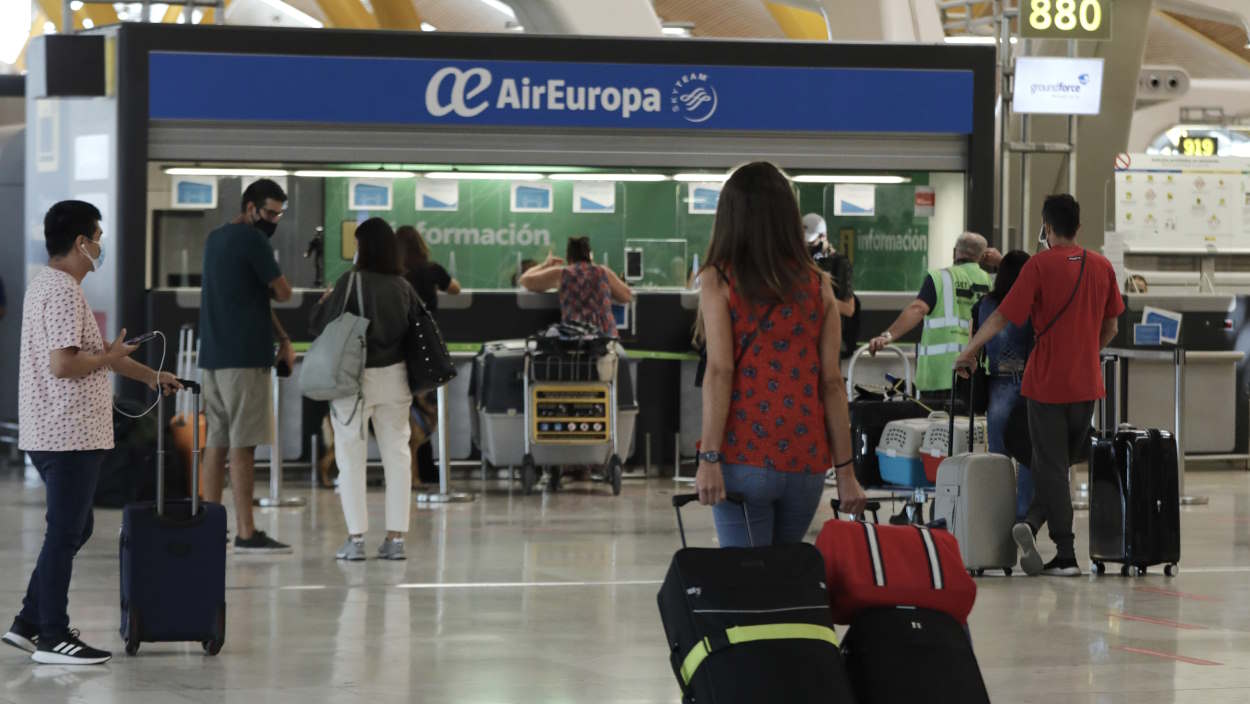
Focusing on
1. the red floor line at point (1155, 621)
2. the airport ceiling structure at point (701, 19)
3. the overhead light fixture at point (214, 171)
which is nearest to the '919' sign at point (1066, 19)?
the airport ceiling structure at point (701, 19)

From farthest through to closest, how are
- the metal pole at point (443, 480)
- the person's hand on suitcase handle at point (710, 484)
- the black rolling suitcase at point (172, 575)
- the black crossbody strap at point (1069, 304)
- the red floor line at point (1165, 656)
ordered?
the metal pole at point (443, 480), the black crossbody strap at point (1069, 304), the red floor line at point (1165, 656), the black rolling suitcase at point (172, 575), the person's hand on suitcase handle at point (710, 484)

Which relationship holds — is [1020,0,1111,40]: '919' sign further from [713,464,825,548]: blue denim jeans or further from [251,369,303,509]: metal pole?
[713,464,825,548]: blue denim jeans

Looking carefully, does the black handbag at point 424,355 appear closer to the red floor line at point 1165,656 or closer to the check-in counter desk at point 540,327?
the red floor line at point 1165,656

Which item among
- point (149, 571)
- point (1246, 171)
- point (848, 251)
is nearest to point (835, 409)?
point (149, 571)

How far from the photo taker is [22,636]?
5.87 m

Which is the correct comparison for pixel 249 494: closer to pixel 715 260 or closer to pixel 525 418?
pixel 525 418

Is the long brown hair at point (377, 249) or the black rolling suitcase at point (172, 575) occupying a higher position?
the long brown hair at point (377, 249)

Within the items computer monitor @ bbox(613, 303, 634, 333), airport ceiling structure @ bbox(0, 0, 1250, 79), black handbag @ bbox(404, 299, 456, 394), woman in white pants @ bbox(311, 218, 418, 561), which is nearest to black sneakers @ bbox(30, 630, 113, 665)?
woman in white pants @ bbox(311, 218, 418, 561)

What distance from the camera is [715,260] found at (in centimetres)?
425

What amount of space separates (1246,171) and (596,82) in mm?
9388

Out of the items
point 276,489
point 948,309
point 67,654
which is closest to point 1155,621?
point 948,309

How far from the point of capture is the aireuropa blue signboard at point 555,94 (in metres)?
12.1

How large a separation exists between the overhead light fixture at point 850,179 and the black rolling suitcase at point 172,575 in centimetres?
830

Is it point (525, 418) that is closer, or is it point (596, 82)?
point (525, 418)
